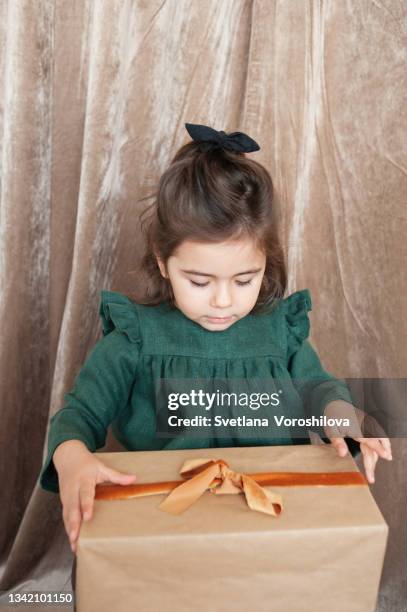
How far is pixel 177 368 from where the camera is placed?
3.51 ft

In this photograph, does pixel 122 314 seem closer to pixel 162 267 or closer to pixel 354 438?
pixel 162 267

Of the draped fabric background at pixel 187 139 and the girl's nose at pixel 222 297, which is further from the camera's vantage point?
the draped fabric background at pixel 187 139

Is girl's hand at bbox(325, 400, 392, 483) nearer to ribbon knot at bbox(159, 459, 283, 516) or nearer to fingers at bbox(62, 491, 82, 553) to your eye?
ribbon knot at bbox(159, 459, 283, 516)

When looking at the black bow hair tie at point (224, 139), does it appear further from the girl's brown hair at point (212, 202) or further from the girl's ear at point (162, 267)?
the girl's ear at point (162, 267)

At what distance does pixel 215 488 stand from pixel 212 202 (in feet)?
1.25

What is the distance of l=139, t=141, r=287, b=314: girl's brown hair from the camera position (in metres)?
0.97

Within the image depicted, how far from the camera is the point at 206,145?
40.6 inches

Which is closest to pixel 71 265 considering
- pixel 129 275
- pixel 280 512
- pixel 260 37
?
pixel 129 275

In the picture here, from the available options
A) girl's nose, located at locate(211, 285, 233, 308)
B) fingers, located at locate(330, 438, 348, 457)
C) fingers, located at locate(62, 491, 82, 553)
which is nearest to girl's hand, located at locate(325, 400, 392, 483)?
fingers, located at locate(330, 438, 348, 457)

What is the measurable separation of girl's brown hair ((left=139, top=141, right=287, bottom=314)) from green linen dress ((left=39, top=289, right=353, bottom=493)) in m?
0.12

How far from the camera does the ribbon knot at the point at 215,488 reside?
790mm

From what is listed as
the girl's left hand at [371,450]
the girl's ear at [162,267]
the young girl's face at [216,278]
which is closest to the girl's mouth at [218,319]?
the young girl's face at [216,278]

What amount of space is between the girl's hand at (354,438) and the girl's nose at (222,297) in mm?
227

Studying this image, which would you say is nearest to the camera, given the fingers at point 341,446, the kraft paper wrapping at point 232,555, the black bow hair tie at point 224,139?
the kraft paper wrapping at point 232,555
